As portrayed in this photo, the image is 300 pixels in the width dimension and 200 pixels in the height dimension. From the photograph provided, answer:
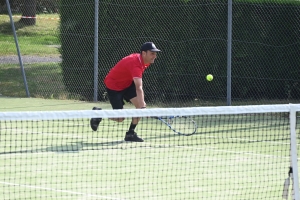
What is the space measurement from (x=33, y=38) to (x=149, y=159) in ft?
44.9

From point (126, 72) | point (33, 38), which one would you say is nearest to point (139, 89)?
point (126, 72)

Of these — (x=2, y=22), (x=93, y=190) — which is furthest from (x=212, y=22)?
(x=2, y=22)

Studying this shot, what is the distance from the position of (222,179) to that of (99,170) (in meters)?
1.30

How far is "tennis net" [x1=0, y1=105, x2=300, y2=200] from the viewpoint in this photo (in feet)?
19.1

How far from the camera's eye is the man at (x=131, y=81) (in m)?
9.10

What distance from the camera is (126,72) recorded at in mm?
9367

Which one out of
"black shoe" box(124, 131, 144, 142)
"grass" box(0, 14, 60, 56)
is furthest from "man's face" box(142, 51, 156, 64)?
"grass" box(0, 14, 60, 56)

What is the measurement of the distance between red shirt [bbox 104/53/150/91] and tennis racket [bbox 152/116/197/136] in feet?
3.36

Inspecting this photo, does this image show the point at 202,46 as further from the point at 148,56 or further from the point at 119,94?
the point at 148,56

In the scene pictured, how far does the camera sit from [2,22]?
22578mm

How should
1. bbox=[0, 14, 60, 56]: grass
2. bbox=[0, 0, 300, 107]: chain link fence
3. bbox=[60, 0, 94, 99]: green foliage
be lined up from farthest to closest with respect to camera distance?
bbox=[0, 14, 60, 56]: grass < bbox=[60, 0, 94, 99]: green foliage < bbox=[0, 0, 300, 107]: chain link fence

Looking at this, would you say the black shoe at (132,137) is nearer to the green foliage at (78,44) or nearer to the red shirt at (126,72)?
the red shirt at (126,72)

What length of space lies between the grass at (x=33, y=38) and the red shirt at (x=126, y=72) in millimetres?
11086

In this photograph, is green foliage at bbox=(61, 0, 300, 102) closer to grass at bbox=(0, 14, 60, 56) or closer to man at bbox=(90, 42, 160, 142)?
man at bbox=(90, 42, 160, 142)
